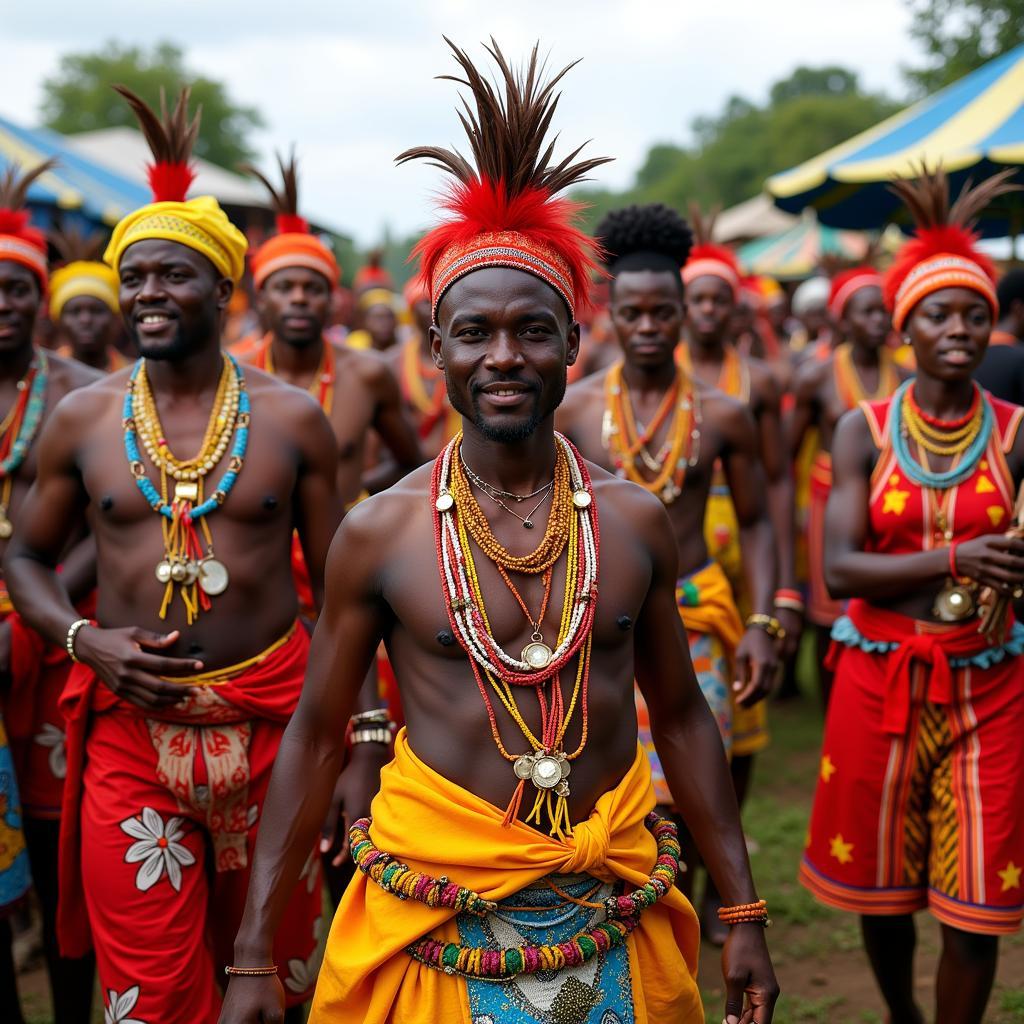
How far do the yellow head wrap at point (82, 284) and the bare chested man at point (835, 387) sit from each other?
4.60m

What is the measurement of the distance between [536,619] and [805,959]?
11.4 feet

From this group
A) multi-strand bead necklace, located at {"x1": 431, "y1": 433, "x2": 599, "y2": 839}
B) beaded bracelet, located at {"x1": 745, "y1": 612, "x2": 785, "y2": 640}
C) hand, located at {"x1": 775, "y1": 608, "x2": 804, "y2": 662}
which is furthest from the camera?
hand, located at {"x1": 775, "y1": 608, "x2": 804, "y2": 662}

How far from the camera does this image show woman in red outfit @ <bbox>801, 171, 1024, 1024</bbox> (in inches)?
168

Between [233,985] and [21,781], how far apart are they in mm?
2429

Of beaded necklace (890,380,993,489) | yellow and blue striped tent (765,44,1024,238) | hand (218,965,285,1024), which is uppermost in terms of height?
yellow and blue striped tent (765,44,1024,238)

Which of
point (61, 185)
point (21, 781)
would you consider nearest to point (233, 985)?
point (21, 781)

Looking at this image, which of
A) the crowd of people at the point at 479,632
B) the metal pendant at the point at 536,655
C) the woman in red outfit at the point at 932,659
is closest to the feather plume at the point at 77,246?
the crowd of people at the point at 479,632

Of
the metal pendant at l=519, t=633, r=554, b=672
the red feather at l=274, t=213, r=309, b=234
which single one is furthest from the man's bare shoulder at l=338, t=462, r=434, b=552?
the red feather at l=274, t=213, r=309, b=234

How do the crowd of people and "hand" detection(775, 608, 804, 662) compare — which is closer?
the crowd of people

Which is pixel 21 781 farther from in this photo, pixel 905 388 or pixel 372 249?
pixel 372 249

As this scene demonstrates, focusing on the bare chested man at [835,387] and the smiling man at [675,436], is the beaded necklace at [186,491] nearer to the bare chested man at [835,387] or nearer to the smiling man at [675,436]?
the smiling man at [675,436]

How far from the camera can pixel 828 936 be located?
5883 mm

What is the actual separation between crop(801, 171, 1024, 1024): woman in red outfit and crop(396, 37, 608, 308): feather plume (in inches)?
78.4

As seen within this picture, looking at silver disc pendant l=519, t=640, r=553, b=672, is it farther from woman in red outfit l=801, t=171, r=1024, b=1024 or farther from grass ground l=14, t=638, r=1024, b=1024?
grass ground l=14, t=638, r=1024, b=1024
